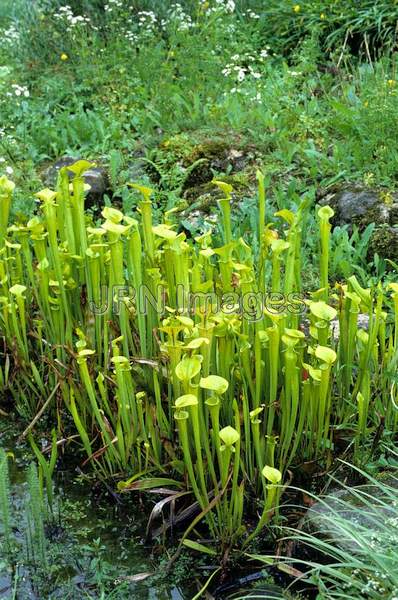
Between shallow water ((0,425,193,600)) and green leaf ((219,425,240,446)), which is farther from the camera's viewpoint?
shallow water ((0,425,193,600))

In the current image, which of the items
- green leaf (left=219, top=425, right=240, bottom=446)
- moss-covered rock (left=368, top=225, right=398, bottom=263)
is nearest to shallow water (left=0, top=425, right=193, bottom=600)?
green leaf (left=219, top=425, right=240, bottom=446)

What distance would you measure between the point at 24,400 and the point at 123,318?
709 mm

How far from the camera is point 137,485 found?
8.09ft

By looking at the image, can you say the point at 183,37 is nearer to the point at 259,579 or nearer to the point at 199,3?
the point at 199,3

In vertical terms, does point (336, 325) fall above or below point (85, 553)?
Result: above

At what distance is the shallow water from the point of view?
2359 millimetres

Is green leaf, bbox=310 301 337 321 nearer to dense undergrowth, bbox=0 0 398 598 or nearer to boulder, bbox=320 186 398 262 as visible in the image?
dense undergrowth, bbox=0 0 398 598

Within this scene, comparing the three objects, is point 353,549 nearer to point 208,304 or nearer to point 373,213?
point 208,304

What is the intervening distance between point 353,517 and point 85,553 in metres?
0.90

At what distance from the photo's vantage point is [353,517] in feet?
7.57

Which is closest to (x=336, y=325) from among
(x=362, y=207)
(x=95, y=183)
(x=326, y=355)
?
(x=326, y=355)

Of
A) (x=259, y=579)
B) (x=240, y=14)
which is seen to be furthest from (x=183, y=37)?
(x=259, y=579)

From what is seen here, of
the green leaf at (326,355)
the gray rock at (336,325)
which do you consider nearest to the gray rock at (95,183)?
the gray rock at (336,325)

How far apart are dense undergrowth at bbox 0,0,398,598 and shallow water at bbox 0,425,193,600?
0.10 metres
